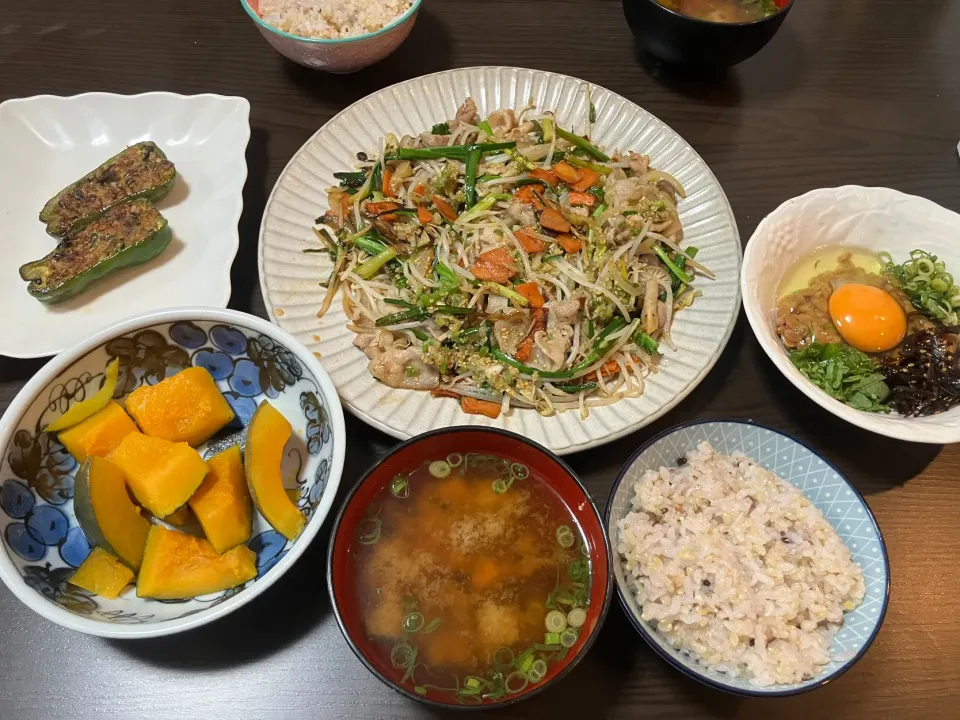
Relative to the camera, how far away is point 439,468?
170 cm

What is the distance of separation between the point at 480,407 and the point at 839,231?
4.82 feet

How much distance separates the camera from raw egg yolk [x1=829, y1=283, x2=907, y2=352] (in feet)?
6.86

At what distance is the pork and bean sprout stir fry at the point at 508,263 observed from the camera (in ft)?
6.68

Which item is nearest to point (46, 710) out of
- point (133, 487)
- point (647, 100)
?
point (133, 487)

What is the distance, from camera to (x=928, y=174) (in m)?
2.68

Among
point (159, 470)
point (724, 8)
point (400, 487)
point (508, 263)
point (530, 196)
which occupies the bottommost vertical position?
point (400, 487)

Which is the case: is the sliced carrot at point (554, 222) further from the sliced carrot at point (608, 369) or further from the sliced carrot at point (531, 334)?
the sliced carrot at point (608, 369)

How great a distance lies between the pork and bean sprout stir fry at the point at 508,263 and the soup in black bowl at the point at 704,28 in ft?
1.96

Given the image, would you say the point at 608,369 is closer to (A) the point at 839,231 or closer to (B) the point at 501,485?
(B) the point at 501,485

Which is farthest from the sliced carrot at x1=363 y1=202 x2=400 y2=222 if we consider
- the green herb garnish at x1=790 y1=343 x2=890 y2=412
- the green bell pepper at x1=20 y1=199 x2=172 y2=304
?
the green herb garnish at x1=790 y1=343 x2=890 y2=412

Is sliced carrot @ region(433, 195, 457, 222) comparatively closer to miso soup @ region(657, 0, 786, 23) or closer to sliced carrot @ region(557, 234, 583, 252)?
sliced carrot @ region(557, 234, 583, 252)

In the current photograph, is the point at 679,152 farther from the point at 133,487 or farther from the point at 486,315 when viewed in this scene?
the point at 133,487

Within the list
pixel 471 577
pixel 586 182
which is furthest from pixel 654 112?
pixel 471 577

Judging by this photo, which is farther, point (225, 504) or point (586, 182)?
point (586, 182)
